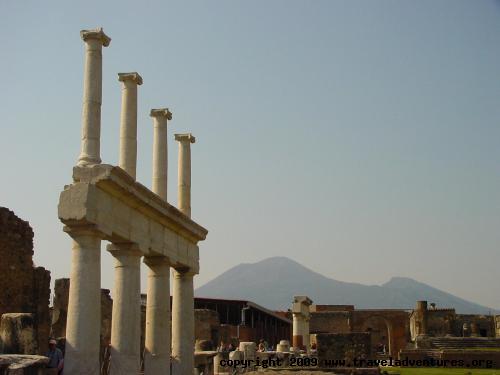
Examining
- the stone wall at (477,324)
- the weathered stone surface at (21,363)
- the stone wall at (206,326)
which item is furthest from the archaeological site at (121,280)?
the stone wall at (477,324)

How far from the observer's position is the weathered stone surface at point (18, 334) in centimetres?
1212

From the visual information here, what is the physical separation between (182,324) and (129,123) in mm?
6151

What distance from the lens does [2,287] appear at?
63.0ft

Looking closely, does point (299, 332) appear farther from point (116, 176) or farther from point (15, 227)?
point (116, 176)

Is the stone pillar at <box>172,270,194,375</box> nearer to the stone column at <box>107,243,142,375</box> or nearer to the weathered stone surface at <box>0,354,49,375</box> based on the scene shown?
the stone column at <box>107,243,142,375</box>

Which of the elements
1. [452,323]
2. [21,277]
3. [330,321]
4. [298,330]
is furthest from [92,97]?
[452,323]

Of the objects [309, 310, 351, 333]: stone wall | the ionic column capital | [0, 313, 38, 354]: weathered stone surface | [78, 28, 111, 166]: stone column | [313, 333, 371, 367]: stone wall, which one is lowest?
[313, 333, 371, 367]: stone wall

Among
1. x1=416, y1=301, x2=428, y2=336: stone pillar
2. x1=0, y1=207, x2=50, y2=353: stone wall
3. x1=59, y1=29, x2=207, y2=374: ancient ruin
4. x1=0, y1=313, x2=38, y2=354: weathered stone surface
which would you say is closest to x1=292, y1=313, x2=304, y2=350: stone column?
x1=0, y1=207, x2=50, y2=353: stone wall

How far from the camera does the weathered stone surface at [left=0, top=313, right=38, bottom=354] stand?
12.1 meters

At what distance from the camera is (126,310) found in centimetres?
1485

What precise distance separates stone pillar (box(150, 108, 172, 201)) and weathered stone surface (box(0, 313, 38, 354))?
612 cm

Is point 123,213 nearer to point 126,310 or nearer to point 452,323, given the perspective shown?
point 126,310

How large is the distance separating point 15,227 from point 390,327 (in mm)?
52889

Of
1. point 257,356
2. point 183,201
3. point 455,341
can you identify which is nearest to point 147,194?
point 183,201
